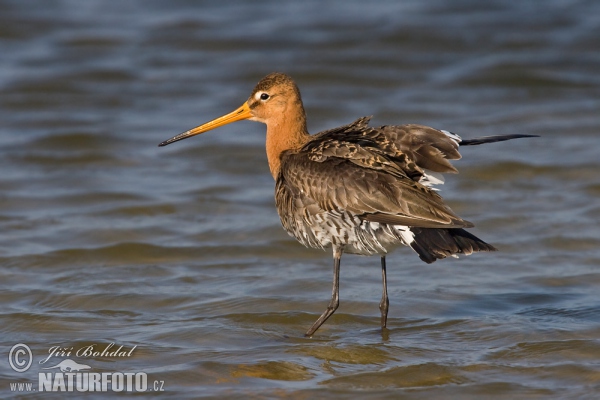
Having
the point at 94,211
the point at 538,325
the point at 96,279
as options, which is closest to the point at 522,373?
the point at 538,325

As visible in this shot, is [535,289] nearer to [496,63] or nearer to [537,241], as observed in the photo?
[537,241]

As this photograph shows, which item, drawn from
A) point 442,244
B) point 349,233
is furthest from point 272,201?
point 442,244

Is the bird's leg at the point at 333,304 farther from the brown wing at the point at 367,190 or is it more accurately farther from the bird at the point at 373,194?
the brown wing at the point at 367,190

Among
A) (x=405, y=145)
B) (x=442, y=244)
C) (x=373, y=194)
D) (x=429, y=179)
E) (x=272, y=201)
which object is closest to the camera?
(x=442, y=244)

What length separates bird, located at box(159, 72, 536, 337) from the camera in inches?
231

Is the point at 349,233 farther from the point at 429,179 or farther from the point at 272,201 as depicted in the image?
the point at 272,201

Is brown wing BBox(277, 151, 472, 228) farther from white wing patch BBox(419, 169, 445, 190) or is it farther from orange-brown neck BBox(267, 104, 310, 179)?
orange-brown neck BBox(267, 104, 310, 179)

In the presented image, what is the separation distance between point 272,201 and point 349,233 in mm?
2991

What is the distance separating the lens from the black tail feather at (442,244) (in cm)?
574

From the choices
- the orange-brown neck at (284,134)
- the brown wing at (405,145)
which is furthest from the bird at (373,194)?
the orange-brown neck at (284,134)

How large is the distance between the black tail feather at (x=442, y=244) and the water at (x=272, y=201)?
26.0 inches

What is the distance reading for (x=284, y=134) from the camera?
7.05 m

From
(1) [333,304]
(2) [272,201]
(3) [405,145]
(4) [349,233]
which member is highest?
(3) [405,145]

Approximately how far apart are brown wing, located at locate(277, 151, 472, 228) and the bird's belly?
0.30 feet
